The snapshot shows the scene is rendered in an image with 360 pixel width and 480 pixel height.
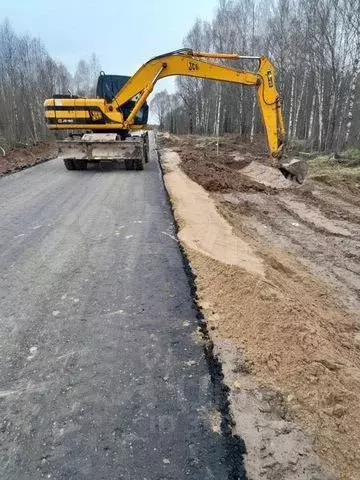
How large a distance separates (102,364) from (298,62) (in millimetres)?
29154

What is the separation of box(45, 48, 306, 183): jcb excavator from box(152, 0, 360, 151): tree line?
334 inches

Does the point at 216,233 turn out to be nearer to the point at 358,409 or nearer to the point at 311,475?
the point at 358,409

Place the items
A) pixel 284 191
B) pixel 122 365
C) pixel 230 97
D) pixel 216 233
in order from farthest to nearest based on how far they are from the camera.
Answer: pixel 230 97 → pixel 284 191 → pixel 216 233 → pixel 122 365

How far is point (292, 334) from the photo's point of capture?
11.5ft

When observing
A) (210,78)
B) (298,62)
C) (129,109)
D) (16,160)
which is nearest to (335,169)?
(210,78)

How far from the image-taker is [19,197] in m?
9.35

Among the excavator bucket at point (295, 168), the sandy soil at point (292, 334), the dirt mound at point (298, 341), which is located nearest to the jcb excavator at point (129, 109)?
the excavator bucket at point (295, 168)

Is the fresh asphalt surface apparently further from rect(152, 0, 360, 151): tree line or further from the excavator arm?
rect(152, 0, 360, 151): tree line

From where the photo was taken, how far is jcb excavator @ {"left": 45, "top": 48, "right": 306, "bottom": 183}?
11680mm

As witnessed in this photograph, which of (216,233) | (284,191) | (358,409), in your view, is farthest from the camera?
(284,191)

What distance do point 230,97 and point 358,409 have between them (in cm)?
4090

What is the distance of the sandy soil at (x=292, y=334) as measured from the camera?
8.06 feet

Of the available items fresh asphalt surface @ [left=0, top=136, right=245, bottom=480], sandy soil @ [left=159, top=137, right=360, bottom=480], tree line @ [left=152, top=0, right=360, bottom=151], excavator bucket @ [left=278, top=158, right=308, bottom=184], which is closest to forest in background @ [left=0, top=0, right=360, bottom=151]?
tree line @ [left=152, top=0, right=360, bottom=151]

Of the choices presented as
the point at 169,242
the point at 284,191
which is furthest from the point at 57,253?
the point at 284,191
